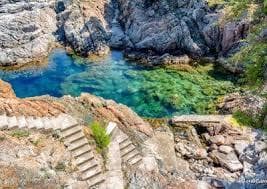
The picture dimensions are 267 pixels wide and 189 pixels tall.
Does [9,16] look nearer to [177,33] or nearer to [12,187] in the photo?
[177,33]

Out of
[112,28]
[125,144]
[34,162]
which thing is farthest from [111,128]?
[112,28]

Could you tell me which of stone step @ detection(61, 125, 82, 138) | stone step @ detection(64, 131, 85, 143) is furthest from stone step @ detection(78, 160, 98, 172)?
stone step @ detection(61, 125, 82, 138)

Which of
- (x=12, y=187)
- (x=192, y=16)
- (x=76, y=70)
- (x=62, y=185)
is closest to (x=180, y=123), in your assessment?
(x=62, y=185)

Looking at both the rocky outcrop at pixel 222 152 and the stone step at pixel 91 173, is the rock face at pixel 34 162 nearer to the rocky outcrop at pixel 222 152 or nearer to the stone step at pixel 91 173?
the stone step at pixel 91 173

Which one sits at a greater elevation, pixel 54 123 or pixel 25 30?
pixel 54 123

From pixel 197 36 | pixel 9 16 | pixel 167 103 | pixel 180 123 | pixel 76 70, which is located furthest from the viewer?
pixel 9 16

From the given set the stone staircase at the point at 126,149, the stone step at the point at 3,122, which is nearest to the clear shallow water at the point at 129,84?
the stone staircase at the point at 126,149

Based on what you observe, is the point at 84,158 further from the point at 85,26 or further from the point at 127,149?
the point at 85,26

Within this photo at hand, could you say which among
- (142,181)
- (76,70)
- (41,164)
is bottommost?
(76,70)
